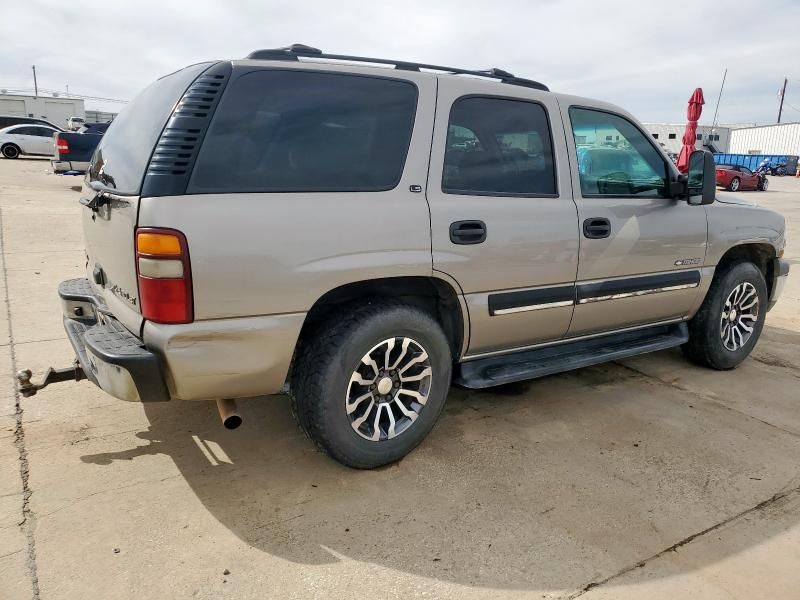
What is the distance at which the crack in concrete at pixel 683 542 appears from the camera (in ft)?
7.18

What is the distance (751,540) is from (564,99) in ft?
7.92

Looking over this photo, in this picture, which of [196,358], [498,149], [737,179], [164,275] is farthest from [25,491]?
[737,179]

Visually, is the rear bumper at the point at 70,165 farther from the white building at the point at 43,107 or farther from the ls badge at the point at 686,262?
the white building at the point at 43,107

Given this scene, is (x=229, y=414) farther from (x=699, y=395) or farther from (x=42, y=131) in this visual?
(x=42, y=131)

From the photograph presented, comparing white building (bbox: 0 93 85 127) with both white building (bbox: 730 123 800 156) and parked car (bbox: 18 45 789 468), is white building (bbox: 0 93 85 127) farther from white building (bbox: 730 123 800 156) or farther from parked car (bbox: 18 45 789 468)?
white building (bbox: 730 123 800 156)

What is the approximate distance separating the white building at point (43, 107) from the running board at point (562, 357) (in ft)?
155

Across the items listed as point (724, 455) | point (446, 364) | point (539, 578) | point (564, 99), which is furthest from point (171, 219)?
point (724, 455)

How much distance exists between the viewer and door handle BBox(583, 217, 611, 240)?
332 centimetres

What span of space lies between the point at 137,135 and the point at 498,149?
69.3 inches

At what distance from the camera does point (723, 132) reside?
54.1m

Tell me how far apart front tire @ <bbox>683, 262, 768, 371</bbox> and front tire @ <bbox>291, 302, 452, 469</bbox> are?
91.2 inches

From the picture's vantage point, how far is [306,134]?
8.38 feet

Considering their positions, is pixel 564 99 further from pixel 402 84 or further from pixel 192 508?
pixel 192 508

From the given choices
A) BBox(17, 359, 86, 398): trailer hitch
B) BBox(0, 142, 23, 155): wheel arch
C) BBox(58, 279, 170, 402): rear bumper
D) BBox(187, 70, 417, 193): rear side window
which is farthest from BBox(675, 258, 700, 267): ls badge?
BBox(0, 142, 23, 155): wheel arch
